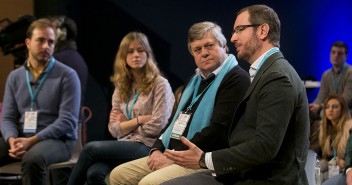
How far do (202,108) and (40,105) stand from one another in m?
1.50

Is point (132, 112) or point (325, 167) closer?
point (132, 112)

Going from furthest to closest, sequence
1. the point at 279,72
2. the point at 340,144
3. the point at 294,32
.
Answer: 1. the point at 294,32
2. the point at 340,144
3. the point at 279,72

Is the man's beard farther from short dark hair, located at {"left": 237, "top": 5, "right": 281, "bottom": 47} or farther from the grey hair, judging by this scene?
the grey hair

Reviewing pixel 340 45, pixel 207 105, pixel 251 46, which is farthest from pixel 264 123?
pixel 340 45

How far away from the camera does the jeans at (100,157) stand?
3.71 m

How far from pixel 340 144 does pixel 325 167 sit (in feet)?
0.77

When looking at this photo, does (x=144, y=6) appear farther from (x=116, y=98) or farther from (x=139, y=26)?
(x=116, y=98)

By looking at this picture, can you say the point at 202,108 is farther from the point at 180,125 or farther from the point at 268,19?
the point at 268,19

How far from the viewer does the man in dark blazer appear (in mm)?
2350

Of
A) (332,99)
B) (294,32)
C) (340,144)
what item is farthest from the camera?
(294,32)

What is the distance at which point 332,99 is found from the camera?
5312mm

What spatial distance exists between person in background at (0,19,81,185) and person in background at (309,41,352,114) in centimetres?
305

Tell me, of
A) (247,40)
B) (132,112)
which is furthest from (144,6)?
(247,40)

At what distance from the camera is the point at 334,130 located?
5211 mm
